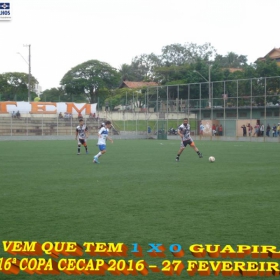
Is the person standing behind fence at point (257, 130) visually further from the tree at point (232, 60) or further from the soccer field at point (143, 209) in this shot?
the tree at point (232, 60)

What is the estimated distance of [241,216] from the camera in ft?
29.2

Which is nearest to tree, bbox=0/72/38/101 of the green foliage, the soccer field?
the green foliage

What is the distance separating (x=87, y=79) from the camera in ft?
335

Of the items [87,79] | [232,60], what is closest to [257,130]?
[87,79]

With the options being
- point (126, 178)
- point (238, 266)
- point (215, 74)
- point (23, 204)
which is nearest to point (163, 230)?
point (238, 266)

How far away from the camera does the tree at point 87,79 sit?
4001 inches

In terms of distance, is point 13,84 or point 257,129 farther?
point 13,84

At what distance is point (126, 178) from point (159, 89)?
55450 mm

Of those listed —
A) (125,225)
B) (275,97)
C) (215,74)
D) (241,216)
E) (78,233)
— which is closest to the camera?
(78,233)

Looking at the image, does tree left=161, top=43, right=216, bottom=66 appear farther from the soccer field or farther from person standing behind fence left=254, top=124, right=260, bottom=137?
the soccer field

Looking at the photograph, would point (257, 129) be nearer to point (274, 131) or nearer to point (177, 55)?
point (274, 131)

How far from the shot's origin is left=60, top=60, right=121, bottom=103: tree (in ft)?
333

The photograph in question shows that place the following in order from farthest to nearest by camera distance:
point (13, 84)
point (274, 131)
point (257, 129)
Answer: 1. point (13, 84)
2. point (257, 129)
3. point (274, 131)

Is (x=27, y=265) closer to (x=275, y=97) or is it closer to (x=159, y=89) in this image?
(x=275, y=97)
